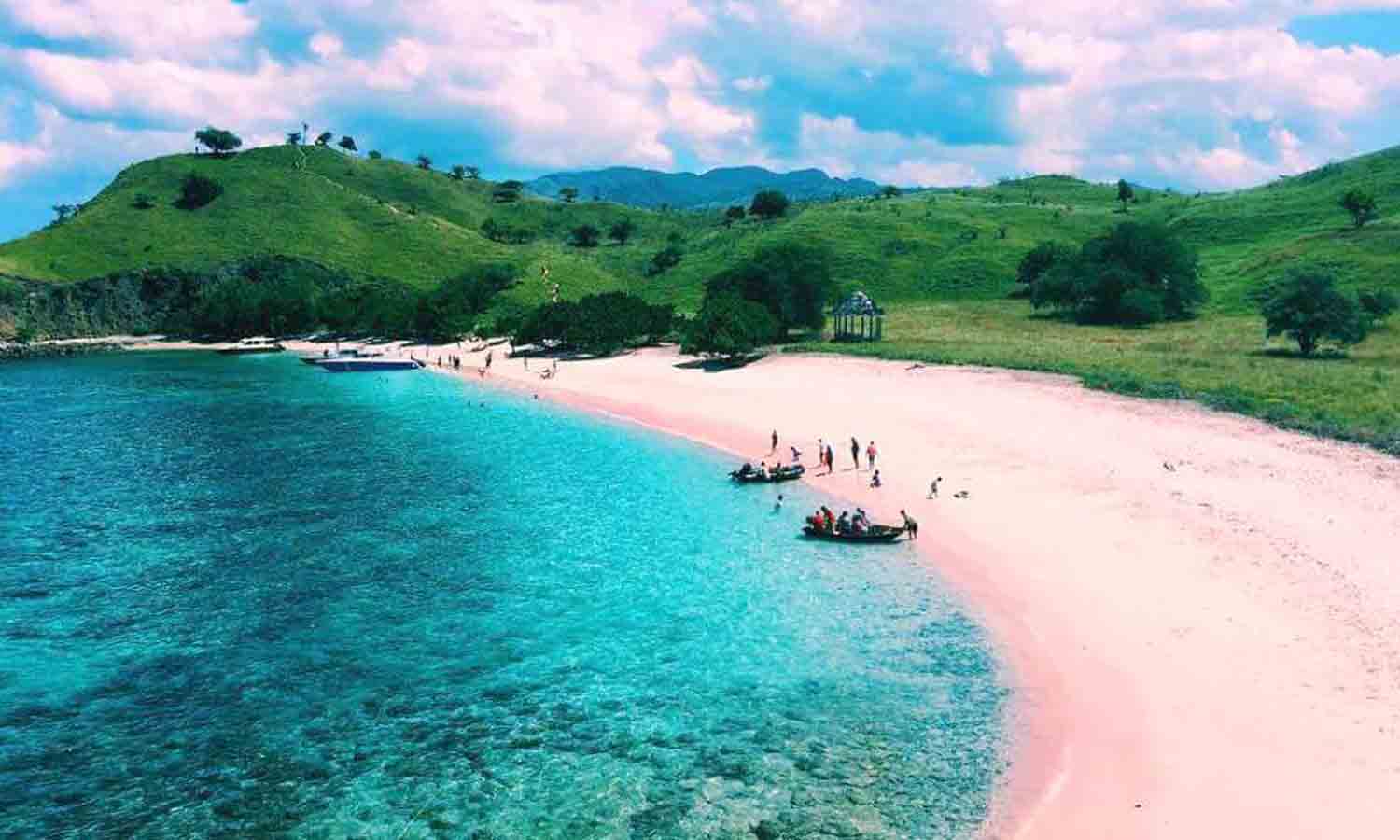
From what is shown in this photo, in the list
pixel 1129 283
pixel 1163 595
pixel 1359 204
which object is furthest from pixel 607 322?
pixel 1359 204

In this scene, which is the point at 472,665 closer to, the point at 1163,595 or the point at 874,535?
the point at 874,535

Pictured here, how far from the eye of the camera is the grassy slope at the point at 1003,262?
64.2 meters

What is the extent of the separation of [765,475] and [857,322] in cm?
6744

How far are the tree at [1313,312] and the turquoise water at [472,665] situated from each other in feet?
190

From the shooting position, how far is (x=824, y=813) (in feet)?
65.3

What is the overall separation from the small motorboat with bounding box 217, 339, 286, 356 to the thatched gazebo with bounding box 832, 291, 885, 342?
307ft

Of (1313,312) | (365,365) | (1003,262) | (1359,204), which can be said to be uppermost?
(1359,204)

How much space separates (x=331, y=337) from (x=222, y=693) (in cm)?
14080

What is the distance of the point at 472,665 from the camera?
28.5m

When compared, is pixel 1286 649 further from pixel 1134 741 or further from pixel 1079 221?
pixel 1079 221

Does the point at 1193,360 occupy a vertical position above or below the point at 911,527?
above

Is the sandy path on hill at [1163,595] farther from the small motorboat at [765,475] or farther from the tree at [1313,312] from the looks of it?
the tree at [1313,312]

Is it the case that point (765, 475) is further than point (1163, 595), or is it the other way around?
point (765, 475)

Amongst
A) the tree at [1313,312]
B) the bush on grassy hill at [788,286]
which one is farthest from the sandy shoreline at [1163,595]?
the bush on grassy hill at [788,286]
